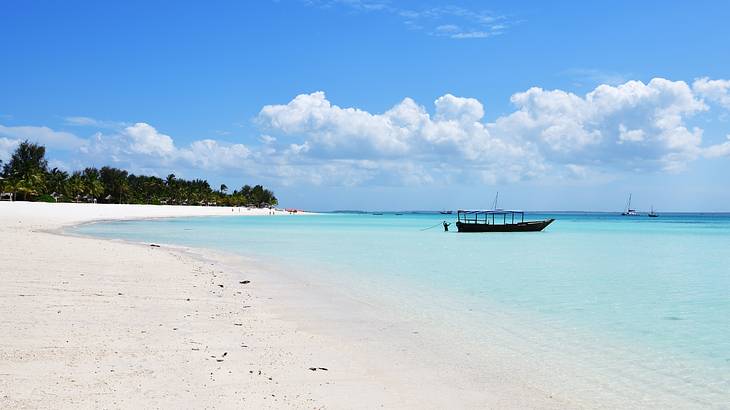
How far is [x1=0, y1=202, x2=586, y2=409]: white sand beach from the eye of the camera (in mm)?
5273

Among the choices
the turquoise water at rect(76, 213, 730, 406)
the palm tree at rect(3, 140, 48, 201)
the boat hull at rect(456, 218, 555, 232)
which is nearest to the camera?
the turquoise water at rect(76, 213, 730, 406)

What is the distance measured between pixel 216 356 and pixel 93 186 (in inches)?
4160

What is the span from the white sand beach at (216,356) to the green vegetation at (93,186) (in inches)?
3125

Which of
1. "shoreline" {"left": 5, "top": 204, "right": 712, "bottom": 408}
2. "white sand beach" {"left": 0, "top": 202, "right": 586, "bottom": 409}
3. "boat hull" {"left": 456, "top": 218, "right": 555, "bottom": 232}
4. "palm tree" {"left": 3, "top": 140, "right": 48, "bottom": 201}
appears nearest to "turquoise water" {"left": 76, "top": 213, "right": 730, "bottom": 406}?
"shoreline" {"left": 5, "top": 204, "right": 712, "bottom": 408}

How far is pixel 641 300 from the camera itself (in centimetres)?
1327

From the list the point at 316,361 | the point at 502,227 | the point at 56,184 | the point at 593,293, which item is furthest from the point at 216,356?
the point at 56,184

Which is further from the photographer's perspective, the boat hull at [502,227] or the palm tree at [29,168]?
the palm tree at [29,168]

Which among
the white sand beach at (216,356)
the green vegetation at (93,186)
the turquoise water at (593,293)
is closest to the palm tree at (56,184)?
the green vegetation at (93,186)

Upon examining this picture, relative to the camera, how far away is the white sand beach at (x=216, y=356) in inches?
208

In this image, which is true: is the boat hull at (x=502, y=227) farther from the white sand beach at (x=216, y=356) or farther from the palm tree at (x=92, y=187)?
the palm tree at (x=92, y=187)

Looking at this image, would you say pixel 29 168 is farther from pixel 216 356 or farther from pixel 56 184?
pixel 216 356

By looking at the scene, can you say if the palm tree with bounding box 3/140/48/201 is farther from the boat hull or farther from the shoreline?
the shoreline

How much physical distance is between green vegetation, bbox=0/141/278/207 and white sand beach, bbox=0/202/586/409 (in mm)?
79381

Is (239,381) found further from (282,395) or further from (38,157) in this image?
(38,157)
